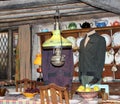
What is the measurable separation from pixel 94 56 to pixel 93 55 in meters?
0.03

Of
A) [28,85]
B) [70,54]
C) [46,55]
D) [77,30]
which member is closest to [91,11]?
[77,30]

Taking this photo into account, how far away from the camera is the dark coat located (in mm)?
5039

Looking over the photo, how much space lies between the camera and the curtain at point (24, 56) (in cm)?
620

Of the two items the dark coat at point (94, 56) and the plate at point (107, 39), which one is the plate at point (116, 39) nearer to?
the plate at point (107, 39)

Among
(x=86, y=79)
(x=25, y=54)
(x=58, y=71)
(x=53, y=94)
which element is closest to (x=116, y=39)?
(x=86, y=79)

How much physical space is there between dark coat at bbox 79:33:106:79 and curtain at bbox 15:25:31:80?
161 centimetres

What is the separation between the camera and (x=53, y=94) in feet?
10.8

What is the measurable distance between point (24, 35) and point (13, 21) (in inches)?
16.7

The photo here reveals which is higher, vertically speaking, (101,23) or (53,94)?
(101,23)

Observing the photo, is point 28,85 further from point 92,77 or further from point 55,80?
point 92,77

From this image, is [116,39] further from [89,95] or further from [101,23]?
[89,95]

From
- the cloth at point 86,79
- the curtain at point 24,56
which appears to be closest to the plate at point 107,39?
the cloth at point 86,79

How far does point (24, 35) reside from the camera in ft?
20.6

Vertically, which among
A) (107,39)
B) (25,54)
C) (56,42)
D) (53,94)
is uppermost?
(56,42)
